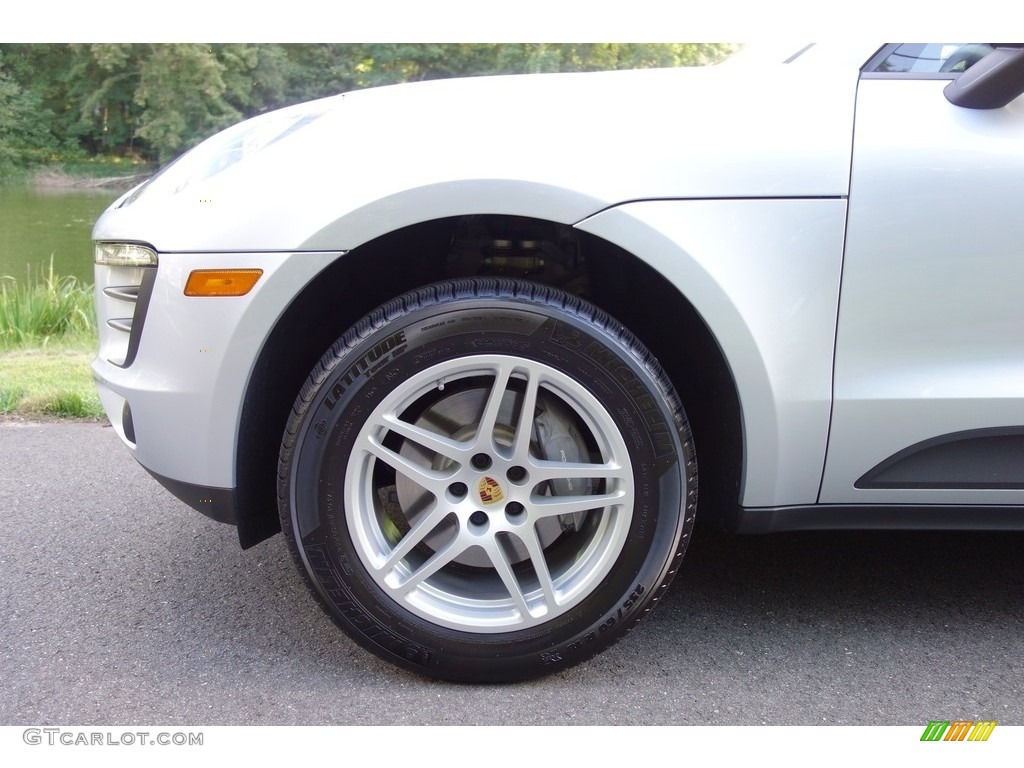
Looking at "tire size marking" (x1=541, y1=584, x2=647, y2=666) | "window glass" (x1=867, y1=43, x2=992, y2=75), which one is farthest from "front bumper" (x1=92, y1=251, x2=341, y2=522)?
"window glass" (x1=867, y1=43, x2=992, y2=75)

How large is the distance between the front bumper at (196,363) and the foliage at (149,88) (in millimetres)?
14977

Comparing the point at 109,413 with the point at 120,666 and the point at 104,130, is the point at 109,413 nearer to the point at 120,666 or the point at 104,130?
the point at 120,666

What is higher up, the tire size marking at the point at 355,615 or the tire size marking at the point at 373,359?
the tire size marking at the point at 373,359

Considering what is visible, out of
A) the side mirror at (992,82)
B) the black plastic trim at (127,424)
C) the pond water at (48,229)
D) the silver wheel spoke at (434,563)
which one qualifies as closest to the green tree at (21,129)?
the pond water at (48,229)

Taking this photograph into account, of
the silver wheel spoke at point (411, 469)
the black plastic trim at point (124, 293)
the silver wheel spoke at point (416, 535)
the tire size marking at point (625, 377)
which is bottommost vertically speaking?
the silver wheel spoke at point (416, 535)

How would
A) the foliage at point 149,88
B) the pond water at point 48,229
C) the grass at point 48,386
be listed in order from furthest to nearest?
the foliage at point 149,88, the pond water at point 48,229, the grass at point 48,386

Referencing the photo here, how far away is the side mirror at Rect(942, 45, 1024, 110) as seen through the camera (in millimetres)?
1550

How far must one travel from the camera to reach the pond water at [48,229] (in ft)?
32.3

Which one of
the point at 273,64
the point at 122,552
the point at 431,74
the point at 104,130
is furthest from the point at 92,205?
the point at 122,552

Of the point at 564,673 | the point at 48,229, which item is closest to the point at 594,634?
the point at 564,673

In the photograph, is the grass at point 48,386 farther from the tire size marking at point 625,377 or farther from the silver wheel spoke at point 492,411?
the tire size marking at point 625,377

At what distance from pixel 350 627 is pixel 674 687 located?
719mm
